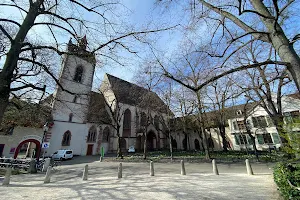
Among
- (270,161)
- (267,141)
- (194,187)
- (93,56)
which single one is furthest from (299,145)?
(267,141)

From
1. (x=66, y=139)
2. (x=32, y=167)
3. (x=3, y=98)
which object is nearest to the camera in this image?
(x=3, y=98)

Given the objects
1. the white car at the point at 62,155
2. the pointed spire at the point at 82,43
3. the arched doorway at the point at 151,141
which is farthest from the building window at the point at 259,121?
the pointed spire at the point at 82,43

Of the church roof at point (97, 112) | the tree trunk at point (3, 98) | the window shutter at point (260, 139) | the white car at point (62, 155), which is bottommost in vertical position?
the white car at point (62, 155)

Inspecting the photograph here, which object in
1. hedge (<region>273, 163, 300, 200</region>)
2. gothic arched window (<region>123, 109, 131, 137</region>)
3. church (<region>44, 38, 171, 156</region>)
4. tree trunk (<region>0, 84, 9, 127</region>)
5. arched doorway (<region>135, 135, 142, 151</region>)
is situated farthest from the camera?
arched doorway (<region>135, 135, 142, 151</region>)

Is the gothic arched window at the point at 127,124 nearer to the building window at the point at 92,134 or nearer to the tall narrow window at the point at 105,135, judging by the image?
the tall narrow window at the point at 105,135

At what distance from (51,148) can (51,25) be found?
25.6 m

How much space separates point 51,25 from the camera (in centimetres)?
556

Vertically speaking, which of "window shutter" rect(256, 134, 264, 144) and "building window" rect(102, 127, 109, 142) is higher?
"building window" rect(102, 127, 109, 142)

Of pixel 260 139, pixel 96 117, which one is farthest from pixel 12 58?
pixel 260 139

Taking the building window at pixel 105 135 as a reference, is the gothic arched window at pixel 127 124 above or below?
above

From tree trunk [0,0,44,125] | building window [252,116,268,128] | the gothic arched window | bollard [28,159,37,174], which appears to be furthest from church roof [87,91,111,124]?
building window [252,116,268,128]

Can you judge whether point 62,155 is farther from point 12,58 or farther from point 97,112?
point 12,58

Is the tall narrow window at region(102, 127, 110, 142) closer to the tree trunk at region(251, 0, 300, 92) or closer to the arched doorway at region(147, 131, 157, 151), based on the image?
the arched doorway at region(147, 131, 157, 151)

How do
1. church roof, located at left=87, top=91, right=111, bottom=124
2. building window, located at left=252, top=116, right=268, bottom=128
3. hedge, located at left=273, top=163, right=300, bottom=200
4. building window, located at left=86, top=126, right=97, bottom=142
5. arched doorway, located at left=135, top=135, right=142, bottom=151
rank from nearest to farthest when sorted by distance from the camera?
1. hedge, located at left=273, top=163, right=300, bottom=200
2. building window, located at left=86, top=126, right=97, bottom=142
3. church roof, located at left=87, top=91, right=111, bottom=124
4. building window, located at left=252, top=116, right=268, bottom=128
5. arched doorway, located at left=135, top=135, right=142, bottom=151
